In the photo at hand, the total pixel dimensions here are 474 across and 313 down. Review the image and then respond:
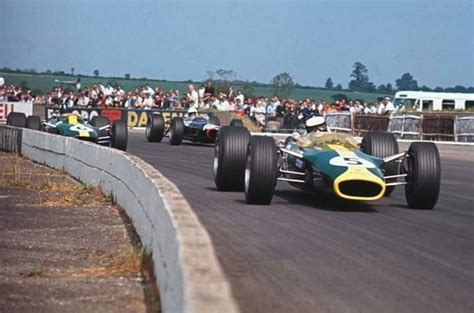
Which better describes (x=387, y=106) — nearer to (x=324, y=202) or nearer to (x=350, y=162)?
(x=324, y=202)

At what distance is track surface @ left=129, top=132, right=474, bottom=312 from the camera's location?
7.59 metres

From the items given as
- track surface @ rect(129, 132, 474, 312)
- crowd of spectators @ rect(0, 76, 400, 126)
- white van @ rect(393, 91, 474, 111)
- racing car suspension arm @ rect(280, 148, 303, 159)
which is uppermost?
white van @ rect(393, 91, 474, 111)

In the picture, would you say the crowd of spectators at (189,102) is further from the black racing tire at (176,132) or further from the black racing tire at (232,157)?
the black racing tire at (232,157)

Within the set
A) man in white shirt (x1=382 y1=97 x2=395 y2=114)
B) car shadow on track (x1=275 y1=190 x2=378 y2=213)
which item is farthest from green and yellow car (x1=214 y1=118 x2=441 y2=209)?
man in white shirt (x1=382 y1=97 x2=395 y2=114)

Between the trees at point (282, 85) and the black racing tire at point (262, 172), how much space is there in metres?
56.4

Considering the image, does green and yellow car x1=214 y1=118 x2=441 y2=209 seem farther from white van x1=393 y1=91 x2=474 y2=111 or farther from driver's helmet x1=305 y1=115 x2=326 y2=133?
white van x1=393 y1=91 x2=474 y2=111

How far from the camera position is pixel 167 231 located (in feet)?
24.1

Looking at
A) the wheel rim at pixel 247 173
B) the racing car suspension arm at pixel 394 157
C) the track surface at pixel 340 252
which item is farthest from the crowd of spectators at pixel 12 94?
the racing car suspension arm at pixel 394 157

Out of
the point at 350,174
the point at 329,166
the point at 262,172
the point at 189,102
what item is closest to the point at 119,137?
the point at 262,172

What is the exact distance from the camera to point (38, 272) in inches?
344

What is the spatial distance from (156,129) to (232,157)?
1872cm

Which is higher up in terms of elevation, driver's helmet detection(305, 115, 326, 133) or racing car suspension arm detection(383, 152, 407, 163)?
driver's helmet detection(305, 115, 326, 133)

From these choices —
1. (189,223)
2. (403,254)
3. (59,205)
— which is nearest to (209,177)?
(59,205)

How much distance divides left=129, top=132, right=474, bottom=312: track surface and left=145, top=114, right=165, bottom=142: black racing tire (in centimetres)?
1719
